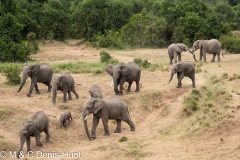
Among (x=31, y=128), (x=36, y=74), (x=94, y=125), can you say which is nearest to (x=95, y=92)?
(x=94, y=125)

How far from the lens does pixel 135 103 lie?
16.5 m

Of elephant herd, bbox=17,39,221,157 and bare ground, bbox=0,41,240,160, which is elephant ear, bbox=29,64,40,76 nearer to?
elephant herd, bbox=17,39,221,157

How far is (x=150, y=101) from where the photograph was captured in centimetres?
1683

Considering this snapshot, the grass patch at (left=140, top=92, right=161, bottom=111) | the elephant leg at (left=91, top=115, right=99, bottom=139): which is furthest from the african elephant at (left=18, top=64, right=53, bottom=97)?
the elephant leg at (left=91, top=115, right=99, bottom=139)

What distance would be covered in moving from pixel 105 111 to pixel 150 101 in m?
3.90

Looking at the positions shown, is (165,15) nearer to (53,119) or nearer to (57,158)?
(53,119)

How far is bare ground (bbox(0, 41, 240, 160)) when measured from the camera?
11.2 metres

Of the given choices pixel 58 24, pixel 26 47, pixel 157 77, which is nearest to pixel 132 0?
pixel 58 24

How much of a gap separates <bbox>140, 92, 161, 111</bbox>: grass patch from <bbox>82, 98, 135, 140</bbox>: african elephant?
2515mm

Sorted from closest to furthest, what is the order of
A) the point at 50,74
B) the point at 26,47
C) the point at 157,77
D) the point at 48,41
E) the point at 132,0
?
1. the point at 50,74
2. the point at 157,77
3. the point at 26,47
4. the point at 48,41
5. the point at 132,0

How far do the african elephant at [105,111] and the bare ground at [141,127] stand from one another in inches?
13.8

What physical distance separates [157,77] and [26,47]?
11.2 meters

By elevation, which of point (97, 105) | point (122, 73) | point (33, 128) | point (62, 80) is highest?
point (122, 73)

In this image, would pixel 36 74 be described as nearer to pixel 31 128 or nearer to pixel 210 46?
pixel 31 128
